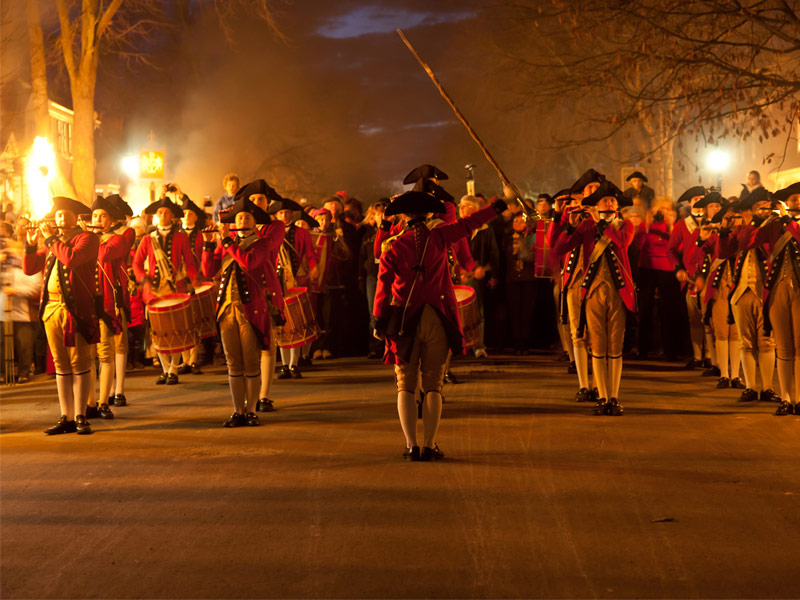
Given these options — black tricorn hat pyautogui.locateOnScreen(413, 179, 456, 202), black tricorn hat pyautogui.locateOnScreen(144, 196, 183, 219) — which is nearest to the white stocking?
black tricorn hat pyautogui.locateOnScreen(413, 179, 456, 202)

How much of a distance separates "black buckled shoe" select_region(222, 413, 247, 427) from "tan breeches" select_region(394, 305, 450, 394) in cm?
271

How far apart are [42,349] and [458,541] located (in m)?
12.5

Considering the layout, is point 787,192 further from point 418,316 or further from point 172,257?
→ point 172,257

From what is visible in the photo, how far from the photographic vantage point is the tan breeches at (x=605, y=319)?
11.5 metres

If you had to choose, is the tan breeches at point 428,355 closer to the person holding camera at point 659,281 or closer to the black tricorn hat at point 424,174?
the black tricorn hat at point 424,174

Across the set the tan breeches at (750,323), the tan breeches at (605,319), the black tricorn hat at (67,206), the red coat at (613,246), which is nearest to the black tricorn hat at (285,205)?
the black tricorn hat at (67,206)

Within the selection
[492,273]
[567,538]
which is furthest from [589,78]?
[567,538]

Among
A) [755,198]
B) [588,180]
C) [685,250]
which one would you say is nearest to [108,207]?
[588,180]

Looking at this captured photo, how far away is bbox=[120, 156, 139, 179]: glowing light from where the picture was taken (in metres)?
65.8

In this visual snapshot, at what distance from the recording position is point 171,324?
13719 millimetres

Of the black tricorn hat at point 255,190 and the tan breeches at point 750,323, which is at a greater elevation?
the black tricorn hat at point 255,190

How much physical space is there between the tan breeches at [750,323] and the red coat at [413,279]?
188 inches

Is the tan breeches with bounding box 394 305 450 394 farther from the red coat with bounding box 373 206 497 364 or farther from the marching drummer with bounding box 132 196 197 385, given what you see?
the marching drummer with bounding box 132 196 197 385

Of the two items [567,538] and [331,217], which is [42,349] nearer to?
[331,217]
